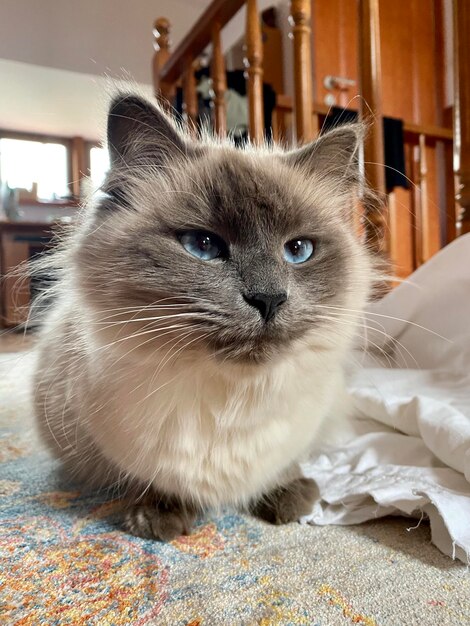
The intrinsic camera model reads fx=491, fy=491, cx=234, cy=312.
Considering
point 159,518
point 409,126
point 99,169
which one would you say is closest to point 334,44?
point 409,126

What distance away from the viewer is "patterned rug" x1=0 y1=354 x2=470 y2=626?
0.54m

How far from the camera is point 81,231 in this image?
0.83 metres

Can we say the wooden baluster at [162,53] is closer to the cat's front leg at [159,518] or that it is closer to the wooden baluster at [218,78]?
the wooden baluster at [218,78]

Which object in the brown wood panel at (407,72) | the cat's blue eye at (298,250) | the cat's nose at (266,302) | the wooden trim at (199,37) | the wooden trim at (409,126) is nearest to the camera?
the cat's nose at (266,302)

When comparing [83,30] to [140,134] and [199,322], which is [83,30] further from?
[199,322]

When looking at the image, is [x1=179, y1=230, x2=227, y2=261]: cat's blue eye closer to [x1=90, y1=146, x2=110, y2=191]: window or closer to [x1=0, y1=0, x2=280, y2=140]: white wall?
[x1=90, y1=146, x2=110, y2=191]: window

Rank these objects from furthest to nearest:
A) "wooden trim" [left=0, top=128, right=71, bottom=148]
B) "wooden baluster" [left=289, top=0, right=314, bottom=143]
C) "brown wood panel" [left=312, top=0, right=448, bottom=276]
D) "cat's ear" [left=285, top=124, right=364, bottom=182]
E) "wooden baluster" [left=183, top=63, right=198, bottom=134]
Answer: "wooden trim" [left=0, top=128, right=71, bottom=148], "brown wood panel" [left=312, top=0, right=448, bottom=276], "wooden baluster" [left=183, top=63, right=198, bottom=134], "wooden baluster" [left=289, top=0, right=314, bottom=143], "cat's ear" [left=285, top=124, right=364, bottom=182]

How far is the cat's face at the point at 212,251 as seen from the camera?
2.15 ft

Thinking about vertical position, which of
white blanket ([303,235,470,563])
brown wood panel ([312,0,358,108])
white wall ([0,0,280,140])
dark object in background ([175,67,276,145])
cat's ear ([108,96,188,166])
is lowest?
white blanket ([303,235,470,563])

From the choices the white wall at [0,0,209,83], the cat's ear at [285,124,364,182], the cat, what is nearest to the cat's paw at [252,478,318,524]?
the cat

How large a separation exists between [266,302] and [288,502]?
36 cm

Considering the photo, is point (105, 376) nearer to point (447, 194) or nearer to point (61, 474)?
point (61, 474)

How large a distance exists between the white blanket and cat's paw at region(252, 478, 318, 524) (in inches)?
0.7

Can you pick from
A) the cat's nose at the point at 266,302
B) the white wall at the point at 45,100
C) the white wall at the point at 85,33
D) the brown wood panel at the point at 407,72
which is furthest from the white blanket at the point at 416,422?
the white wall at the point at 85,33
